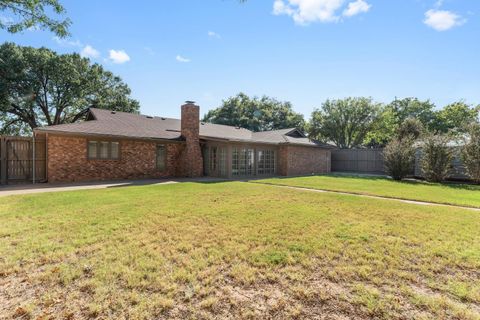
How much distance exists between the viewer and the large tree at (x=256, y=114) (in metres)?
37.2

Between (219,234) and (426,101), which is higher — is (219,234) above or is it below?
below

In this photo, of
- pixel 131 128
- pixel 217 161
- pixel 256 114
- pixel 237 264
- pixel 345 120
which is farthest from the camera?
pixel 256 114

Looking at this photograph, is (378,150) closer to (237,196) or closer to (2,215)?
(237,196)

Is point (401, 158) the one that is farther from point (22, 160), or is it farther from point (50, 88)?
point (50, 88)

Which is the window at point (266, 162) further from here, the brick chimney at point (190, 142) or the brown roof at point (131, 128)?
the brick chimney at point (190, 142)

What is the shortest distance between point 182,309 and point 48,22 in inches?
302

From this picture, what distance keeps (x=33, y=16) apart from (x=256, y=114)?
32541 millimetres

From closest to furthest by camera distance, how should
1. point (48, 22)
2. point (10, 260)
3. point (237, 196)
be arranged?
point (10, 260) < point (48, 22) < point (237, 196)

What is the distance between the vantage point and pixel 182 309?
251cm

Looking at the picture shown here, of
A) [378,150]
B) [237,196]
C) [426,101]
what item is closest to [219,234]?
[237,196]

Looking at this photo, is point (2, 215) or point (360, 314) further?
point (2, 215)

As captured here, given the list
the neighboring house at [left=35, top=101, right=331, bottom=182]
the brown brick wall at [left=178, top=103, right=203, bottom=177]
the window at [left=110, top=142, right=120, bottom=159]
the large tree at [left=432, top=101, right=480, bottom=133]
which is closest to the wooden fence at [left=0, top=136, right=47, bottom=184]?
the neighboring house at [left=35, top=101, right=331, bottom=182]

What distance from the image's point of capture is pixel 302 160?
19031 millimetres

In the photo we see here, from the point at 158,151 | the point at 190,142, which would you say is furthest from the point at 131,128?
the point at 190,142
